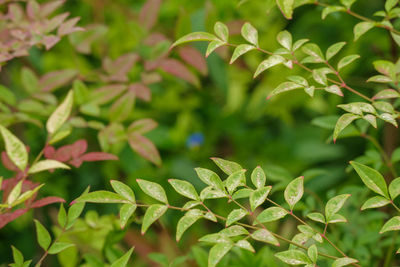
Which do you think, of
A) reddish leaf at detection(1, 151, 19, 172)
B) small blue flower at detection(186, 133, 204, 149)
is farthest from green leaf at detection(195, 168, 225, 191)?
small blue flower at detection(186, 133, 204, 149)

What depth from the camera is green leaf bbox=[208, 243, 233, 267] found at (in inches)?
23.7

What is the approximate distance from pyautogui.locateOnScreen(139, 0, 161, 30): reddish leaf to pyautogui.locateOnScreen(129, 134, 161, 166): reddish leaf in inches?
13.8

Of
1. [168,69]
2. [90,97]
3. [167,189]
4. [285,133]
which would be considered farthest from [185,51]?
[285,133]

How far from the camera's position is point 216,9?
4.15ft

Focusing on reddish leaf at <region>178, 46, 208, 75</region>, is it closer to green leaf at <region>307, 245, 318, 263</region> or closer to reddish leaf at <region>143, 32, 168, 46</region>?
reddish leaf at <region>143, 32, 168, 46</region>

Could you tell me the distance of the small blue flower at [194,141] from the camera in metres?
1.85

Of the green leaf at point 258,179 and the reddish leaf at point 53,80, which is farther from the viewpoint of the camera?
the reddish leaf at point 53,80

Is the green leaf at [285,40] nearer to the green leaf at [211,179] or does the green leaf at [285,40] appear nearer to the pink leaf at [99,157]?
the green leaf at [211,179]

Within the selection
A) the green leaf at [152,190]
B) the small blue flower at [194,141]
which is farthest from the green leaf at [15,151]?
the small blue flower at [194,141]

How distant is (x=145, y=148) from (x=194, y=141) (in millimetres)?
872

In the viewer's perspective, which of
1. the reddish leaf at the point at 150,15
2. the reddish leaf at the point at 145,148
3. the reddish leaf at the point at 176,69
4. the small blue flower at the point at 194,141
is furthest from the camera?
the small blue flower at the point at 194,141

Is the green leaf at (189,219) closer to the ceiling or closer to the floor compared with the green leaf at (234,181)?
closer to the floor

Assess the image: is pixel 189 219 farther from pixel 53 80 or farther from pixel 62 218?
pixel 53 80

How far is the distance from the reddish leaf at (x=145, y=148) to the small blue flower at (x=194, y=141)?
0.85 meters
